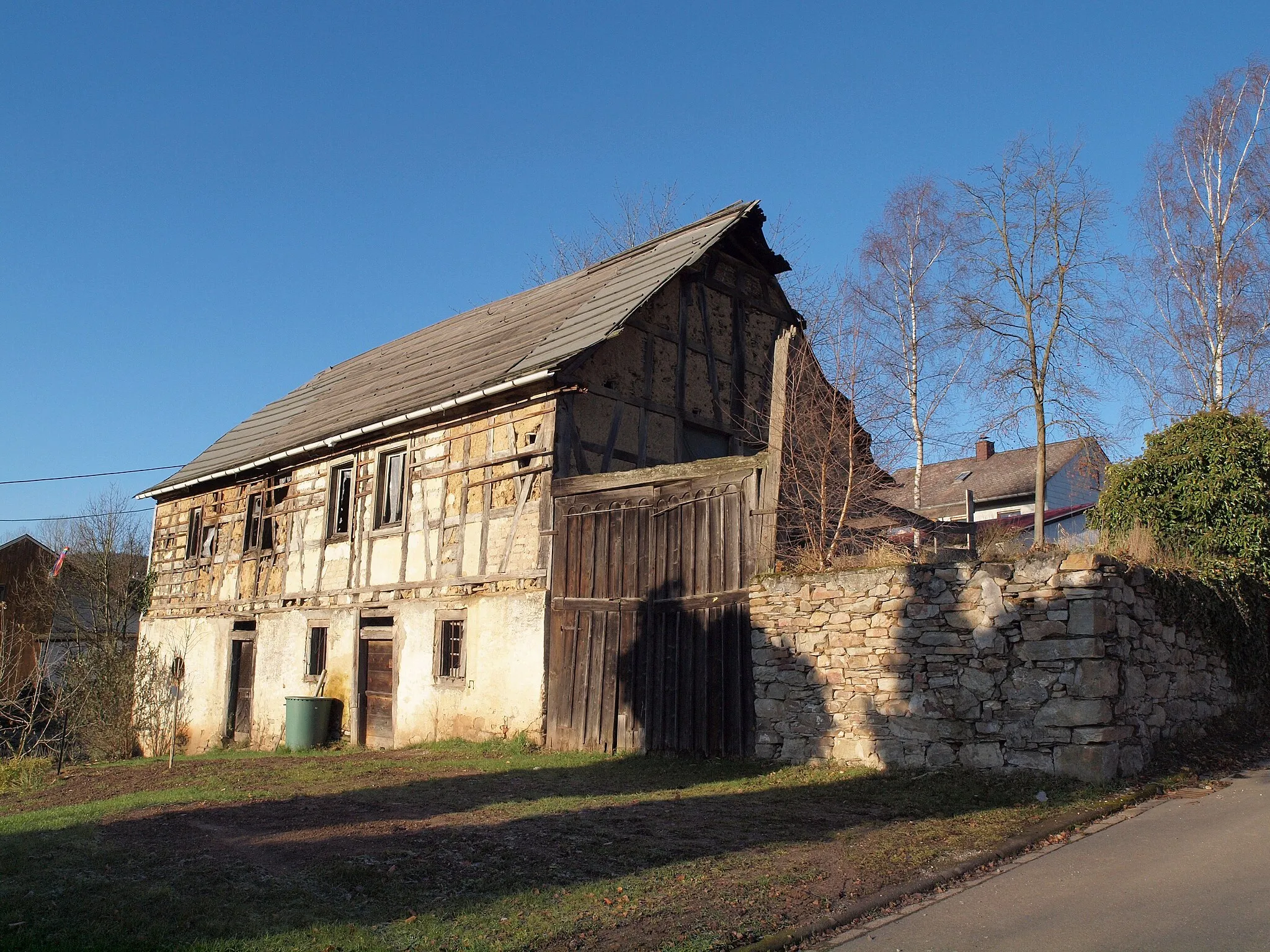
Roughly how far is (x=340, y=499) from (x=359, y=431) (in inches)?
71.6

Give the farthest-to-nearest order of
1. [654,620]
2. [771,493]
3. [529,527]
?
[529,527] → [654,620] → [771,493]

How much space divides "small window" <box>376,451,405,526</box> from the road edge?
38.4 ft

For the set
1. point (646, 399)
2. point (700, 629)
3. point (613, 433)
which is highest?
point (646, 399)

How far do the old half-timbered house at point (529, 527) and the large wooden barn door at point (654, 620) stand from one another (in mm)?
27

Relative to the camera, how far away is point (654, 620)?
11844 mm

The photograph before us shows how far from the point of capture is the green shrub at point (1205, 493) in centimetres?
1123

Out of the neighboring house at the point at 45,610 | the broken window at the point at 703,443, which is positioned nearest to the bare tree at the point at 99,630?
the neighboring house at the point at 45,610

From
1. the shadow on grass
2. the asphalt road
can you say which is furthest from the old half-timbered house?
the asphalt road

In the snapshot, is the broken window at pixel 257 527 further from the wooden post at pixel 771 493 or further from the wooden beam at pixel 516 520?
the wooden post at pixel 771 493

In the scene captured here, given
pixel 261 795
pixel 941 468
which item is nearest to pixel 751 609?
pixel 261 795

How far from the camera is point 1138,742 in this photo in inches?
355

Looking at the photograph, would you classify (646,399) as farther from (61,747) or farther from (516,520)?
(61,747)

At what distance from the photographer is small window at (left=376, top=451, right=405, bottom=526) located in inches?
649

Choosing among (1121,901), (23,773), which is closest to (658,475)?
(1121,901)
